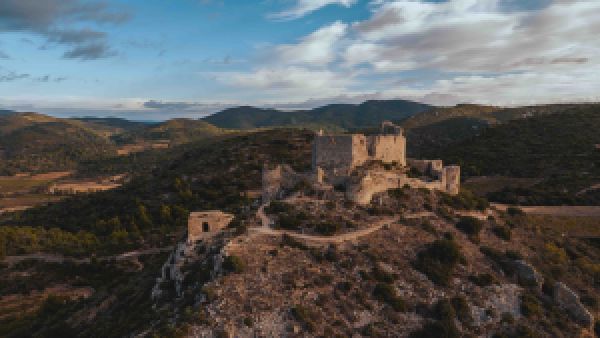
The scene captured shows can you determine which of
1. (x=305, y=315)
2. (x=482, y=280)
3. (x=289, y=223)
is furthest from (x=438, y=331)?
(x=289, y=223)

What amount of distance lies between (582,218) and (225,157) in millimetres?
100004

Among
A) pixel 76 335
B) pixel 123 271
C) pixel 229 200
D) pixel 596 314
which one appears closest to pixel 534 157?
pixel 596 314

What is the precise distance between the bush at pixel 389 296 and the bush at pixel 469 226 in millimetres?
16991

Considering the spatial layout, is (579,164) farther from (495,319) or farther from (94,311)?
(94,311)

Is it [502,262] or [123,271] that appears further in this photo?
[123,271]

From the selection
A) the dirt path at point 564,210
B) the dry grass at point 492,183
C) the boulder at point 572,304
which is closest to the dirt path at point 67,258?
the boulder at point 572,304

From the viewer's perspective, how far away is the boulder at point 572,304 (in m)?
37.6

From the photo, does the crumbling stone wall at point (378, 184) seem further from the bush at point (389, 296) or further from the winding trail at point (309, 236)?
the bush at point (389, 296)

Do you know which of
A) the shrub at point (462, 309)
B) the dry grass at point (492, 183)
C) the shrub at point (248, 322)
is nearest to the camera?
the shrub at point (248, 322)

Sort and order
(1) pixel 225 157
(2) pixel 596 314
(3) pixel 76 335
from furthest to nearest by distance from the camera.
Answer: (1) pixel 225 157
(2) pixel 596 314
(3) pixel 76 335

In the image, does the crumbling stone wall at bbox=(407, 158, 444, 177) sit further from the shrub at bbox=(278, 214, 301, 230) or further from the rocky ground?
the shrub at bbox=(278, 214, 301, 230)

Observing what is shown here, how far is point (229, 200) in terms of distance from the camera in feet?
310

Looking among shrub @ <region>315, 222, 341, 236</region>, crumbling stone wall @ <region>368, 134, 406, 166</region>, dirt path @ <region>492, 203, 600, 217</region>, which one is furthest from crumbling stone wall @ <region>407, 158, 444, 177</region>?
shrub @ <region>315, 222, 341, 236</region>

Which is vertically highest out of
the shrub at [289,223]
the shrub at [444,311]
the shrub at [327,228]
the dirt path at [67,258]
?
the shrub at [289,223]
